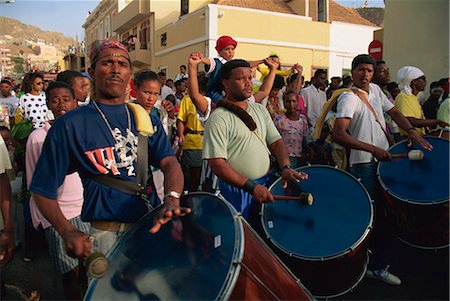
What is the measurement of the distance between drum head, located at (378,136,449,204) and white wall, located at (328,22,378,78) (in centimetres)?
2084

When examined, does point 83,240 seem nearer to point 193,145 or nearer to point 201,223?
point 201,223

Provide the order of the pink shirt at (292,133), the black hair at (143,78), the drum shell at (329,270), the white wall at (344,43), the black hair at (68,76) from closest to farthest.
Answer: the drum shell at (329,270) → the black hair at (68,76) → the black hair at (143,78) → the pink shirt at (292,133) → the white wall at (344,43)

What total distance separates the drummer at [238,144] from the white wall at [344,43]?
21498 millimetres

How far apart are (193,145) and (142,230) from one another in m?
3.51

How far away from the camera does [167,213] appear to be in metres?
1.93

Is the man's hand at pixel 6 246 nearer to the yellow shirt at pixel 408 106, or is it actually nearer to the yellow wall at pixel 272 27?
the yellow shirt at pixel 408 106

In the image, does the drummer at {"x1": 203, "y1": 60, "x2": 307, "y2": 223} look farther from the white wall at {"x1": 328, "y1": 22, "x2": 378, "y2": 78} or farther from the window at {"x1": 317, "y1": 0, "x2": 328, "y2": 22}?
the window at {"x1": 317, "y1": 0, "x2": 328, "y2": 22}

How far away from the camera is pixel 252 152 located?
3.18 m

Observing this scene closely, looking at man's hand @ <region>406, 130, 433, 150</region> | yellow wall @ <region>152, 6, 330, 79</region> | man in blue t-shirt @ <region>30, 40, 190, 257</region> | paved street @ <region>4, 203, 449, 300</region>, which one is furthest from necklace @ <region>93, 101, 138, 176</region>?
yellow wall @ <region>152, 6, 330, 79</region>

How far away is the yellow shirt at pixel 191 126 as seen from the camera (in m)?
5.62

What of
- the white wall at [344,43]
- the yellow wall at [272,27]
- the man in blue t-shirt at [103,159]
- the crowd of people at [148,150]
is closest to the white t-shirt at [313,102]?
the crowd of people at [148,150]

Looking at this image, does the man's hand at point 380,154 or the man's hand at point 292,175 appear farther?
the man's hand at point 380,154

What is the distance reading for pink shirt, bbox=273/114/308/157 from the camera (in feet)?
19.0

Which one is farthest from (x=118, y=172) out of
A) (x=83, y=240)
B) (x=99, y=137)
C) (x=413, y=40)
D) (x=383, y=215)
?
(x=413, y=40)
